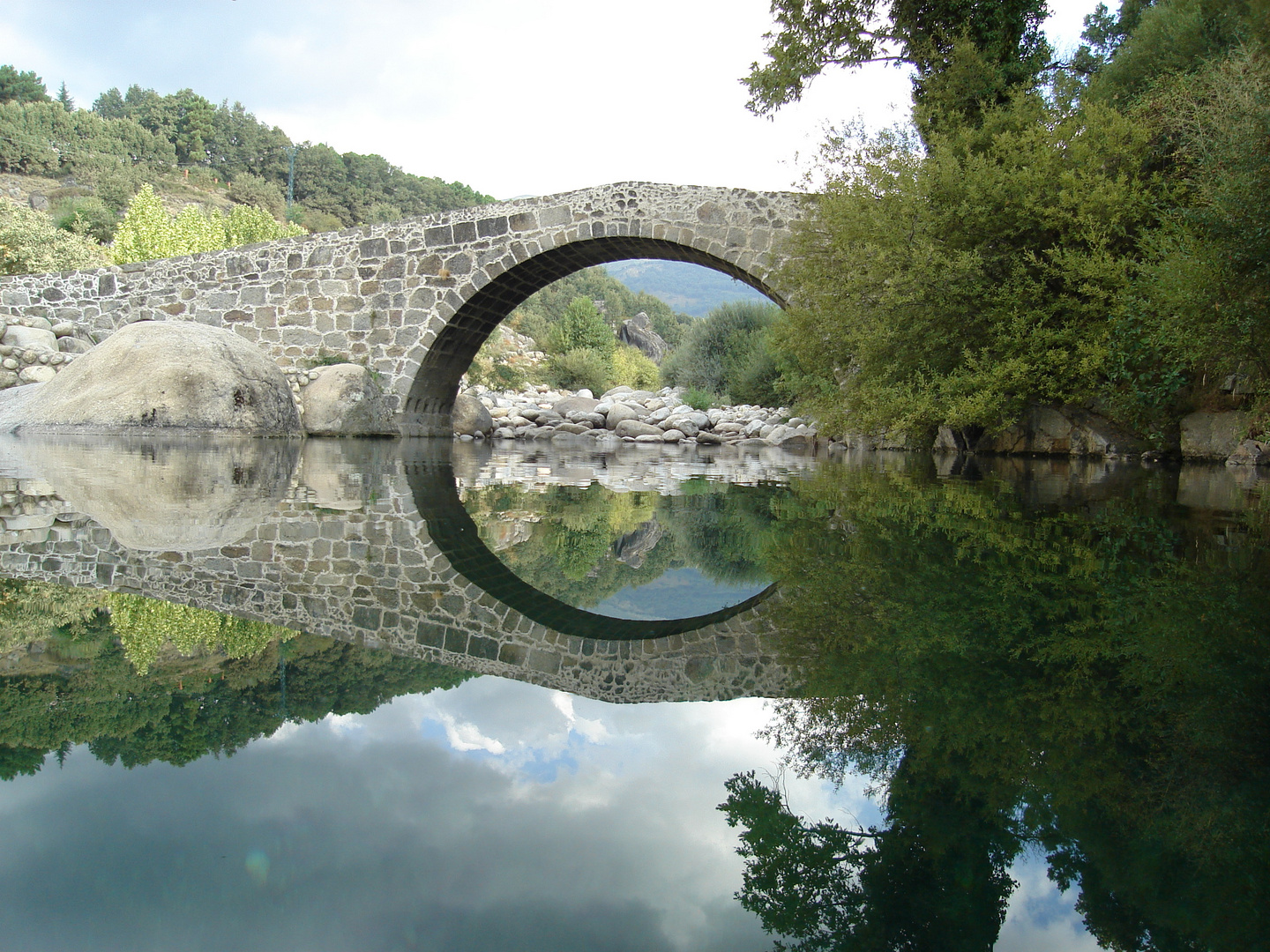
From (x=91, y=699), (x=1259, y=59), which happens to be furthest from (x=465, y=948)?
(x=1259, y=59)

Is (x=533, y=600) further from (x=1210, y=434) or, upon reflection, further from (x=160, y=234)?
(x=160, y=234)

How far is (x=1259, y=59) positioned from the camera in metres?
7.02

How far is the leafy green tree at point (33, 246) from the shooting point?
19281 millimetres

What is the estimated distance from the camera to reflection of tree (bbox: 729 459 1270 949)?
75 centimetres

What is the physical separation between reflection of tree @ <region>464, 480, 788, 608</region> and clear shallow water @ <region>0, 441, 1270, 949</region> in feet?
0.16

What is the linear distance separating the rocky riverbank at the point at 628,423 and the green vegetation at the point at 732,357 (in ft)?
3.66

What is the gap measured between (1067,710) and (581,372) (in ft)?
87.3

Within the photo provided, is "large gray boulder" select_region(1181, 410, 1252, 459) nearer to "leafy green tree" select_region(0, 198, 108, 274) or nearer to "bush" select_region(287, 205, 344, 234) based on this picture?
"leafy green tree" select_region(0, 198, 108, 274)

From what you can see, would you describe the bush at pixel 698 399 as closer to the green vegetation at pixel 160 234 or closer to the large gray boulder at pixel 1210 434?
the green vegetation at pixel 160 234

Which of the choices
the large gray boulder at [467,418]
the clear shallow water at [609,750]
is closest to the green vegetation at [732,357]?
the large gray boulder at [467,418]

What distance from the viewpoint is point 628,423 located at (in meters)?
16.3

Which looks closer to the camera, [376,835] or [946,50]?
[376,835]

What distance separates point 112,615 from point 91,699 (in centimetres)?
56

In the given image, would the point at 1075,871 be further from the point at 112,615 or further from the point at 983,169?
the point at 983,169
